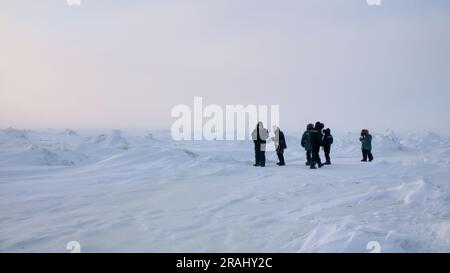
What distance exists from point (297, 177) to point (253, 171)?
2.02 metres

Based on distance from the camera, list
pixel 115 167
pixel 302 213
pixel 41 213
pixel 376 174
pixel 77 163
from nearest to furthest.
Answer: pixel 302 213 < pixel 41 213 < pixel 376 174 < pixel 115 167 < pixel 77 163

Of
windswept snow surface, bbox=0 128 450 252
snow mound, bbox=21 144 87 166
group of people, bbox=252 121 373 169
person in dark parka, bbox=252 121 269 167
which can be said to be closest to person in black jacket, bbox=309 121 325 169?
group of people, bbox=252 121 373 169

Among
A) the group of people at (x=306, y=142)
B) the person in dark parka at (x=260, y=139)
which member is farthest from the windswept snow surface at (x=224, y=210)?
the person in dark parka at (x=260, y=139)

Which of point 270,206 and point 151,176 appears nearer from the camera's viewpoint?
point 270,206

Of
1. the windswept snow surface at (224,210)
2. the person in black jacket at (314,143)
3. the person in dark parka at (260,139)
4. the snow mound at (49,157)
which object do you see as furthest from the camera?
the snow mound at (49,157)

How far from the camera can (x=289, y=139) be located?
41.9 meters

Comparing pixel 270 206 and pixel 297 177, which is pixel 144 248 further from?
pixel 297 177

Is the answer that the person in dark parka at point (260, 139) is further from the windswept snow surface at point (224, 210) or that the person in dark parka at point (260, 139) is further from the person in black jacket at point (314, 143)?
the person in black jacket at point (314, 143)

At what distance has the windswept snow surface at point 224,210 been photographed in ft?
16.7

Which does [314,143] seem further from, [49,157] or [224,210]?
[49,157]

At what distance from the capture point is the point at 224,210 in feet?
23.2

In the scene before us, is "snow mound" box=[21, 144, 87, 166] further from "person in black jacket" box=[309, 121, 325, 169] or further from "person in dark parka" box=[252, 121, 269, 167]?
"person in black jacket" box=[309, 121, 325, 169]
